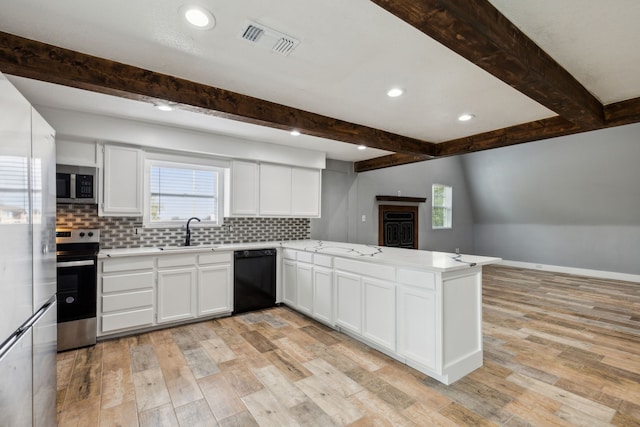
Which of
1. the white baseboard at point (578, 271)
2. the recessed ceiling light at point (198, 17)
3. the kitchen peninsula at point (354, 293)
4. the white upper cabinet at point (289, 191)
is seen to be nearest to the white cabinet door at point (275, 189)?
the white upper cabinet at point (289, 191)

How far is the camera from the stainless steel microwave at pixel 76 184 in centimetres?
313

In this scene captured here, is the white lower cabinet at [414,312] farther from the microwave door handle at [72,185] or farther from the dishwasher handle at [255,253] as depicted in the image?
the microwave door handle at [72,185]

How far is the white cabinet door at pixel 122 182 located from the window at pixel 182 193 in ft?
0.93

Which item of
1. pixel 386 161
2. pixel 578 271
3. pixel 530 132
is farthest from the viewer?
pixel 578 271

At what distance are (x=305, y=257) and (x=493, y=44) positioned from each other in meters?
3.06

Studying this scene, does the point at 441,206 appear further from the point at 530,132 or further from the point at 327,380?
the point at 327,380

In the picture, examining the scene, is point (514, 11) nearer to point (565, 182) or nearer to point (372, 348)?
point (372, 348)

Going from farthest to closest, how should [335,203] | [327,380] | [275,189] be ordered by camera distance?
[335,203] < [275,189] < [327,380]

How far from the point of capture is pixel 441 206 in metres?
8.20

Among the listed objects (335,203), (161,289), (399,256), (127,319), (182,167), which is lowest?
(127,319)

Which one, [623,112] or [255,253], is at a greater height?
Answer: [623,112]

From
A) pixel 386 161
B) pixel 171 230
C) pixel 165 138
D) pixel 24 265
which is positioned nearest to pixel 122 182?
pixel 165 138

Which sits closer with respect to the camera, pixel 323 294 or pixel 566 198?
pixel 323 294

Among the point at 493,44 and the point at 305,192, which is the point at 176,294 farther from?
the point at 493,44
